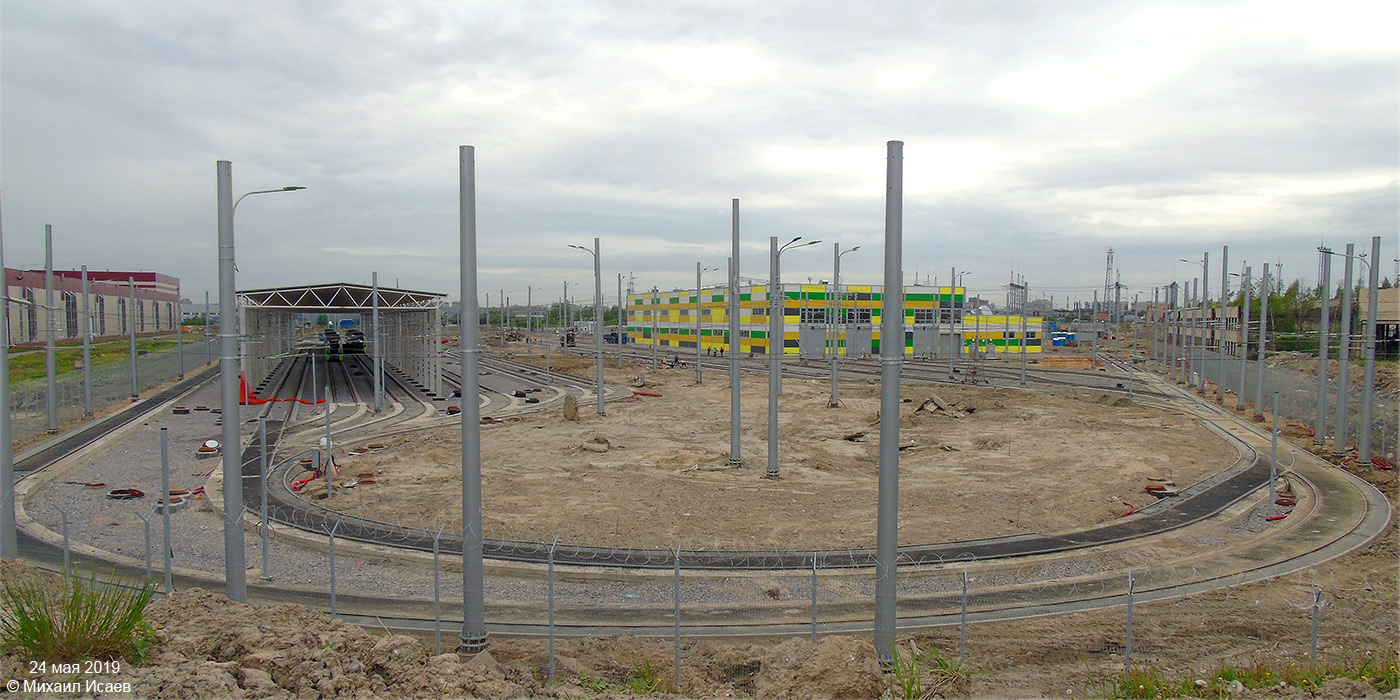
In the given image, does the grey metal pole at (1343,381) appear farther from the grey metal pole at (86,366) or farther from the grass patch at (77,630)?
the grey metal pole at (86,366)

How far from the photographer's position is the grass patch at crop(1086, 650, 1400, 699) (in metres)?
8.77

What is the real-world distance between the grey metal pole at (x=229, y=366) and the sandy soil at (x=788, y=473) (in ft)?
23.9

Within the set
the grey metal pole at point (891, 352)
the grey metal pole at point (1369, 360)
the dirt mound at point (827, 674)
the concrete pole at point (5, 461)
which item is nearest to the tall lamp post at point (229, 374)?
the concrete pole at point (5, 461)

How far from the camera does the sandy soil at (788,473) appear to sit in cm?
1936

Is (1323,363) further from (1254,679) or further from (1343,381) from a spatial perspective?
(1254,679)

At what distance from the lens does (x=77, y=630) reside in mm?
7371

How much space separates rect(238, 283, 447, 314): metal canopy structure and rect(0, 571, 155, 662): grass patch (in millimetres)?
37494

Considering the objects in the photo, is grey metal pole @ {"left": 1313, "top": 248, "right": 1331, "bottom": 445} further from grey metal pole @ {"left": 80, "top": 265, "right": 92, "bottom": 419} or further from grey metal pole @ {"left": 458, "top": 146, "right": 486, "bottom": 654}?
grey metal pole @ {"left": 80, "top": 265, "right": 92, "bottom": 419}

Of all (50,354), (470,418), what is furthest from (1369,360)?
(50,354)

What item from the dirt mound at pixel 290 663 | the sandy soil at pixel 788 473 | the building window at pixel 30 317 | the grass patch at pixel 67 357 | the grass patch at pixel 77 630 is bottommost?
the sandy soil at pixel 788 473

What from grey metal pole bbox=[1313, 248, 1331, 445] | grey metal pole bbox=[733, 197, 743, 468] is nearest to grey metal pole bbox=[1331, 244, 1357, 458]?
→ grey metal pole bbox=[1313, 248, 1331, 445]

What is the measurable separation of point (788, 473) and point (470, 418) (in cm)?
1754

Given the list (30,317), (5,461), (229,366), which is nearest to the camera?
(229,366)

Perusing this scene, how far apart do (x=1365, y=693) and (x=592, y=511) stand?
1610 centimetres
